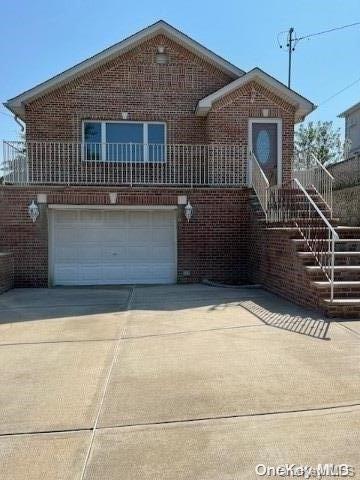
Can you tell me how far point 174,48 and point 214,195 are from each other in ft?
17.2

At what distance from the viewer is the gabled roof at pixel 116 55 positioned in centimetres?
1291

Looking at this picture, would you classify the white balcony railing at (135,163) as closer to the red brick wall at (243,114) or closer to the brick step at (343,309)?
the red brick wall at (243,114)

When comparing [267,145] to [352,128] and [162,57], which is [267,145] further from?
[352,128]

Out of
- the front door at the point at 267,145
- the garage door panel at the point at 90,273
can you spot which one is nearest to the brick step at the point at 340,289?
the front door at the point at 267,145

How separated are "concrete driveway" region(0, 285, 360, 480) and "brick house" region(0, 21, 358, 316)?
4.76 metres

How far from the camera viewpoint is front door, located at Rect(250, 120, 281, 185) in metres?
13.1

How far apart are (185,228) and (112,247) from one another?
2.13m

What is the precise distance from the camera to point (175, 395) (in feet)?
12.9

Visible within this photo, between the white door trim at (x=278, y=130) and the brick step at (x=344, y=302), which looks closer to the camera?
the brick step at (x=344, y=302)

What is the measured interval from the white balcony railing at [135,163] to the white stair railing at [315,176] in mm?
1946

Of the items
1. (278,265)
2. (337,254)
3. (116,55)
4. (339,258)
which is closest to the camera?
(337,254)

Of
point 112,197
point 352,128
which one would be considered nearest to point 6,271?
point 112,197

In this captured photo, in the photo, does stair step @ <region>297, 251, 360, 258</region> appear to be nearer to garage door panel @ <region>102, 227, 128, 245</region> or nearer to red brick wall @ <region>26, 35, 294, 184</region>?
red brick wall @ <region>26, 35, 294, 184</region>

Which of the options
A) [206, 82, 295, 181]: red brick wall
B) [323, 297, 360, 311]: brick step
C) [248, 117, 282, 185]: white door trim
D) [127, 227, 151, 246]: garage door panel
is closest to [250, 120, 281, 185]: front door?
[248, 117, 282, 185]: white door trim
